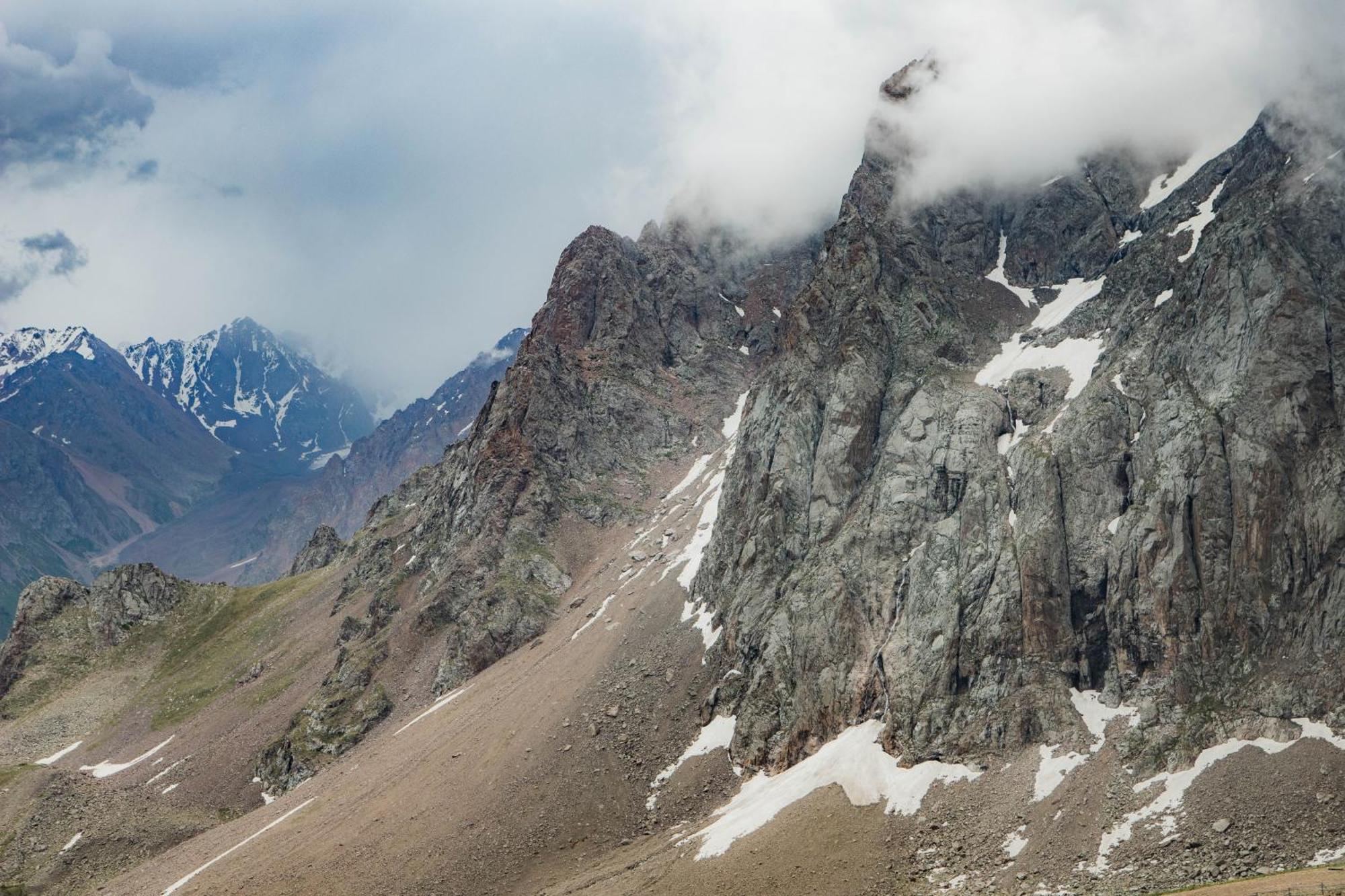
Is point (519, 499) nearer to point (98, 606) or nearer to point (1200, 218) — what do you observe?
point (98, 606)

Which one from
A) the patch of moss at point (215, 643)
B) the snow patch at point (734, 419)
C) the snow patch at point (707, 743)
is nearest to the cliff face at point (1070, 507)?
the snow patch at point (707, 743)

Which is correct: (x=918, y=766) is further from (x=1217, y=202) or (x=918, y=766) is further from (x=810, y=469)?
(x=1217, y=202)

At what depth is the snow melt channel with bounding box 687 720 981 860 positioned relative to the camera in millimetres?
60750

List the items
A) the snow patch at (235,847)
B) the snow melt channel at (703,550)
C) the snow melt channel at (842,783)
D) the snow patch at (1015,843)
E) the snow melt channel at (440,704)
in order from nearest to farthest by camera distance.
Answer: the snow patch at (1015,843) → the snow melt channel at (842,783) → the snow patch at (235,847) → the snow melt channel at (703,550) → the snow melt channel at (440,704)

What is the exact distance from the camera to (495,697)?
94812 millimetres

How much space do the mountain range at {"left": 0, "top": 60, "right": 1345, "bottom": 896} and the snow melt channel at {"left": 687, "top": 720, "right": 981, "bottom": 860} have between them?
0.29 meters

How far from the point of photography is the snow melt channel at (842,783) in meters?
60.8

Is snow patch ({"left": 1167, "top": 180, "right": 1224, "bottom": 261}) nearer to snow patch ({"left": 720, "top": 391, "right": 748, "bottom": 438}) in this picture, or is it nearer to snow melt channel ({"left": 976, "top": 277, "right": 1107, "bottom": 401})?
snow melt channel ({"left": 976, "top": 277, "right": 1107, "bottom": 401})

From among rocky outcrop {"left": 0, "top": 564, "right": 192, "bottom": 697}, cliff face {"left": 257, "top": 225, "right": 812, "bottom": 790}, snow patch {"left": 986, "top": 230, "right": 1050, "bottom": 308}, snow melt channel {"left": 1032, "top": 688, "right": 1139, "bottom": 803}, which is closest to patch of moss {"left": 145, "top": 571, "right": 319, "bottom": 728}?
rocky outcrop {"left": 0, "top": 564, "right": 192, "bottom": 697}

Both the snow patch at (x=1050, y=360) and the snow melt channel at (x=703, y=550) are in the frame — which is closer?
the snow patch at (x=1050, y=360)

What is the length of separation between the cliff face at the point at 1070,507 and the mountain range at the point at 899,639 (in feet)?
1.10

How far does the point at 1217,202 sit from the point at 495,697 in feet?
340

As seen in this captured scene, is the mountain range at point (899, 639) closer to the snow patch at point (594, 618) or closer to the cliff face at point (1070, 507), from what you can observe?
the cliff face at point (1070, 507)

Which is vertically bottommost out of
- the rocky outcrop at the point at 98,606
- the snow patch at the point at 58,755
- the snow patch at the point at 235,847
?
the snow patch at the point at 235,847
